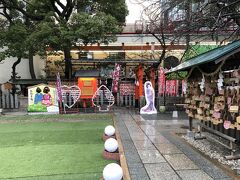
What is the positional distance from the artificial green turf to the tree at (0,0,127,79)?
6.04 meters

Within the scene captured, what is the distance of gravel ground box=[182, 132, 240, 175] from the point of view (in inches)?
273

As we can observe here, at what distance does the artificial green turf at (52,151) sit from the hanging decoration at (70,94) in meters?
4.45

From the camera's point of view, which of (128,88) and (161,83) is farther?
(128,88)

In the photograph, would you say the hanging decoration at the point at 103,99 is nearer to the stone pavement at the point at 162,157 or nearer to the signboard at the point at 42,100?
the signboard at the point at 42,100

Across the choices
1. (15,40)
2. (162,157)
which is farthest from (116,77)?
(162,157)

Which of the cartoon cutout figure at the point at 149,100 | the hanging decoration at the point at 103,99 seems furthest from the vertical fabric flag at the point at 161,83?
the hanging decoration at the point at 103,99

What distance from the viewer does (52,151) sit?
8.83 m

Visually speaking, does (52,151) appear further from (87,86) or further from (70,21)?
(70,21)

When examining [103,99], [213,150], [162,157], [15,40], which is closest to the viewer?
[162,157]

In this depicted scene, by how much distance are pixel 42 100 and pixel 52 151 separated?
9.27 m

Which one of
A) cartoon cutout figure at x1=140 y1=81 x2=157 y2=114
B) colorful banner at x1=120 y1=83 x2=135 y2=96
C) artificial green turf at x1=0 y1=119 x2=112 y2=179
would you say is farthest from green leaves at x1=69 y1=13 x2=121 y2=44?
artificial green turf at x1=0 y1=119 x2=112 y2=179

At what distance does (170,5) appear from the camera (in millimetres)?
8109

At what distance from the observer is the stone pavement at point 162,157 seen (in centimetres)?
610

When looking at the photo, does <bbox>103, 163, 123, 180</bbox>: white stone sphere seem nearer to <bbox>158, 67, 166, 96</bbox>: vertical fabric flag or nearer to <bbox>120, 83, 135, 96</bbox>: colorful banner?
<bbox>158, 67, 166, 96</bbox>: vertical fabric flag
